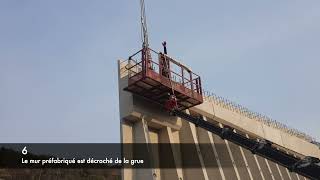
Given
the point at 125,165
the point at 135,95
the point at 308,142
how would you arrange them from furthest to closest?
the point at 308,142 < the point at 135,95 < the point at 125,165

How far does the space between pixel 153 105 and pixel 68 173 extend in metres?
8.80

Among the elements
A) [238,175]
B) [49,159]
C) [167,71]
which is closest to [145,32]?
[167,71]

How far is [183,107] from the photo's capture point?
1003 inches

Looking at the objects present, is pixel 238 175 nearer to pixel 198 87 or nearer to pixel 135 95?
pixel 198 87

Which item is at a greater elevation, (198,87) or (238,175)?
(198,87)

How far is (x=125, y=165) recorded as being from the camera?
2172 centimetres

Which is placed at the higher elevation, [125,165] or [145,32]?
[145,32]

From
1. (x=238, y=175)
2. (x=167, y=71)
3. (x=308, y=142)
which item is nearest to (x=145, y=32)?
(x=167, y=71)

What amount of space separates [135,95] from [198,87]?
452cm

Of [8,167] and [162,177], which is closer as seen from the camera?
[162,177]

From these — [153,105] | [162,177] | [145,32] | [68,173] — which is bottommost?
[162,177]

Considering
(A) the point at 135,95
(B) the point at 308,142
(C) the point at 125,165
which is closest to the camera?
(C) the point at 125,165

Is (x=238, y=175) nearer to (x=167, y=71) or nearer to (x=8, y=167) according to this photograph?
(x=167, y=71)

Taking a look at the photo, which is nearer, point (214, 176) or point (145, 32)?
point (214, 176)
